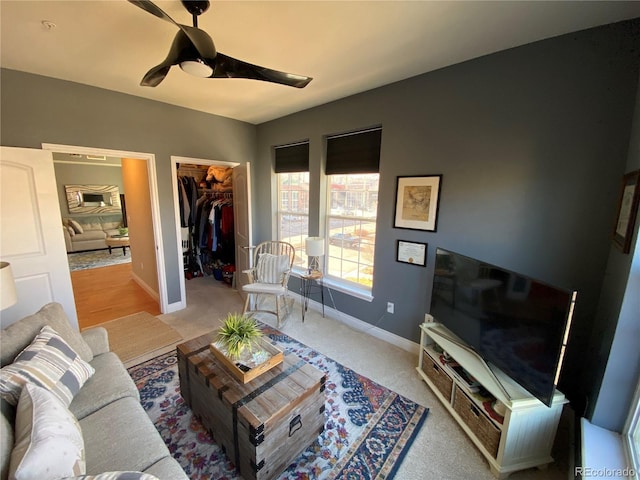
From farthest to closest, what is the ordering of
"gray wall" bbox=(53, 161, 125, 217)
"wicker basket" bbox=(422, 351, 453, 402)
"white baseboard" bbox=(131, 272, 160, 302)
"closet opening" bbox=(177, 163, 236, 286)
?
"gray wall" bbox=(53, 161, 125, 217) → "closet opening" bbox=(177, 163, 236, 286) → "white baseboard" bbox=(131, 272, 160, 302) → "wicker basket" bbox=(422, 351, 453, 402)

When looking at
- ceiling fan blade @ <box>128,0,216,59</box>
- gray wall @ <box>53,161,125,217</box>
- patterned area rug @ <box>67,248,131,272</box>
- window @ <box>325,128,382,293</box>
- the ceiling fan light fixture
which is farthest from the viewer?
gray wall @ <box>53,161,125,217</box>

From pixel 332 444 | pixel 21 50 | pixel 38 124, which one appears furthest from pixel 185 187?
pixel 332 444

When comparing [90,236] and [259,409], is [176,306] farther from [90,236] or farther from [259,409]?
[90,236]

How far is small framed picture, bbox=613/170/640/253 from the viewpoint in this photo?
4.31ft

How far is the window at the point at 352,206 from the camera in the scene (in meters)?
2.90

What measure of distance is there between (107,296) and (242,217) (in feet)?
7.94

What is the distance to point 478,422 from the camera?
1.63 m

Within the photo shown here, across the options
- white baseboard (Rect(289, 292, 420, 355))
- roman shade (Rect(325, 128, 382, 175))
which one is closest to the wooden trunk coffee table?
white baseboard (Rect(289, 292, 420, 355))

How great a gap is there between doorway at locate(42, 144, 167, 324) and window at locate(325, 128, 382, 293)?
217cm

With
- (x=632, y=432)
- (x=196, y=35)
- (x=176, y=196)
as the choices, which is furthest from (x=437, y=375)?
(x=176, y=196)

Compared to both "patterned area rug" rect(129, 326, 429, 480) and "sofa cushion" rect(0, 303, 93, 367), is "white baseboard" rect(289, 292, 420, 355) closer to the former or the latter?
"patterned area rug" rect(129, 326, 429, 480)

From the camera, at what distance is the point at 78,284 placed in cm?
445

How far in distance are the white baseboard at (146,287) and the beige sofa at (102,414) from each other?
2.11 m

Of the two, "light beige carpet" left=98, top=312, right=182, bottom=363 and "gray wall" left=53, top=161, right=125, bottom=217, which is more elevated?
"gray wall" left=53, top=161, right=125, bottom=217
